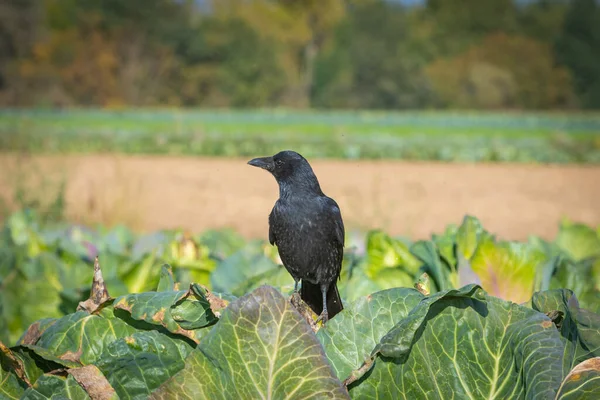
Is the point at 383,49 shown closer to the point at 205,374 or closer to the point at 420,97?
the point at 420,97

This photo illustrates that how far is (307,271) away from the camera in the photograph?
230 cm

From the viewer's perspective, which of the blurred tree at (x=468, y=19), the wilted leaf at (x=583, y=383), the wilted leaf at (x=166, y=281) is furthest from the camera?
the blurred tree at (x=468, y=19)

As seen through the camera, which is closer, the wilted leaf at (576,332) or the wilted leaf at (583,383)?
the wilted leaf at (583,383)

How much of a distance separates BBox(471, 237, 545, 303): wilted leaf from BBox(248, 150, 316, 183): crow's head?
0.67 m

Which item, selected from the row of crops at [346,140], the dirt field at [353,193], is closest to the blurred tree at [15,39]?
the row of crops at [346,140]

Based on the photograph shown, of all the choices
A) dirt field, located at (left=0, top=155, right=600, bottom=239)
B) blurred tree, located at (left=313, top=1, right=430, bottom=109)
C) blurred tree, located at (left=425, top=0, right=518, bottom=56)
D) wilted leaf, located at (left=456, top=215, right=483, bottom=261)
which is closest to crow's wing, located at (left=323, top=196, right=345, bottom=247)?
wilted leaf, located at (left=456, top=215, right=483, bottom=261)

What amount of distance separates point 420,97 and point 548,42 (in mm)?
15875

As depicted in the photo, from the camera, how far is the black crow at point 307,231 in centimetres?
229

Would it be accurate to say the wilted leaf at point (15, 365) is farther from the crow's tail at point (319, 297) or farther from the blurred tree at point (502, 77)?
the blurred tree at point (502, 77)

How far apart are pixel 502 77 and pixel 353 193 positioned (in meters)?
43.2

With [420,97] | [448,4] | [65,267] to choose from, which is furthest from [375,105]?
[65,267]

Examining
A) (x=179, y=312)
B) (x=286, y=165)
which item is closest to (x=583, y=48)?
(x=286, y=165)

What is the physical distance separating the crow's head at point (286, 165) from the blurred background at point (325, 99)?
960cm

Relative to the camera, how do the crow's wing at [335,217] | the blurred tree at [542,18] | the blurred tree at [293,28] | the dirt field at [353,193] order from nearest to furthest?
the crow's wing at [335,217]
the dirt field at [353,193]
the blurred tree at [293,28]
the blurred tree at [542,18]
